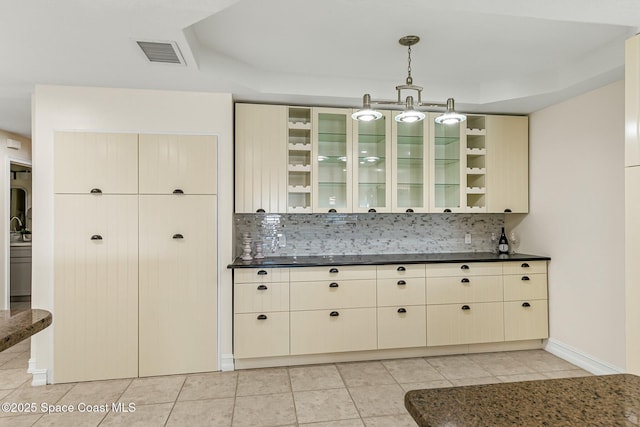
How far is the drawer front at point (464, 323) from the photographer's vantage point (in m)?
3.55

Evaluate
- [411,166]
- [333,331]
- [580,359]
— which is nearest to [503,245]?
[580,359]

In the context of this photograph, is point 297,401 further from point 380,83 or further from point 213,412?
point 380,83

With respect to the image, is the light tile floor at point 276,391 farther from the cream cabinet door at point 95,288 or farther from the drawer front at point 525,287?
the drawer front at point 525,287

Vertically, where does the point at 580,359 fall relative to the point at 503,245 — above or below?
below

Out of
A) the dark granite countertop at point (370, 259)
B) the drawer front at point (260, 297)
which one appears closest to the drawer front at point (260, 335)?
the drawer front at point (260, 297)

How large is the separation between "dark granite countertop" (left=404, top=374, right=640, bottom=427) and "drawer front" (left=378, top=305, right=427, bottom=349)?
2515 millimetres

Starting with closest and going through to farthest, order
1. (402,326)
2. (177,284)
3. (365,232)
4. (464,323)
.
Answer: (177,284) → (402,326) → (464,323) → (365,232)

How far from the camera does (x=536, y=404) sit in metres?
0.88

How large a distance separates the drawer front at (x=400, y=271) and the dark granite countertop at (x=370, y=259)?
2.0 inches

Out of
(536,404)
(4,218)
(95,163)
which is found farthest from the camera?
(4,218)

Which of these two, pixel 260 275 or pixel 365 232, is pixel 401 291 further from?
pixel 260 275

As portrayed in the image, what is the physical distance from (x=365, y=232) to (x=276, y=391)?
1.91 m

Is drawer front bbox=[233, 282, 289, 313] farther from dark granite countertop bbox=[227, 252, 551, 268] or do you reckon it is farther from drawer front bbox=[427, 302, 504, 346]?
drawer front bbox=[427, 302, 504, 346]

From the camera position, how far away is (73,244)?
10.2 feet
